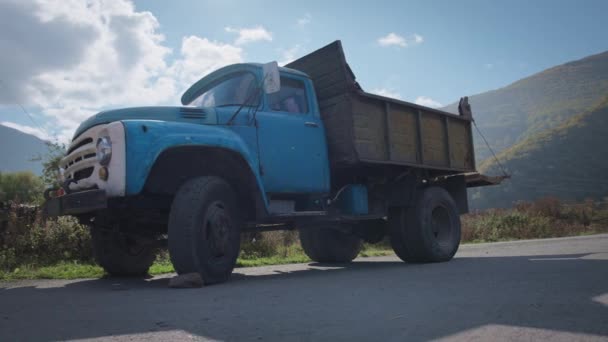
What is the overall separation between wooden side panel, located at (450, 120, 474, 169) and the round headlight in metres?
5.80

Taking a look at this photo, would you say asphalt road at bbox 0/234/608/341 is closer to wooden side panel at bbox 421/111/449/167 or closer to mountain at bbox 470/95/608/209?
wooden side panel at bbox 421/111/449/167

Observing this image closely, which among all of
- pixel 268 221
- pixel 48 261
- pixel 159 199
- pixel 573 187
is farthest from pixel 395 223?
pixel 573 187

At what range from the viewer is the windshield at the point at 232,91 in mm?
5645

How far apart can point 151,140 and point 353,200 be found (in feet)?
10.6

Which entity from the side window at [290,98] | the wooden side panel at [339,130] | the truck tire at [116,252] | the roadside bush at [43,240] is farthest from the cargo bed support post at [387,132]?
the roadside bush at [43,240]

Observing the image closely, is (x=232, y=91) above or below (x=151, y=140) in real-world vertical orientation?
above

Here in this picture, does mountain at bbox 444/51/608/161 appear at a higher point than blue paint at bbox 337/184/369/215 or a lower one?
higher

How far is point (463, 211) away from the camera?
27.4 feet

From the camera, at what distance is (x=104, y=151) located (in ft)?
14.0

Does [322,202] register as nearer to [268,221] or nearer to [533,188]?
[268,221]

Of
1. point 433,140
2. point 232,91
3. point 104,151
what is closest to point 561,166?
point 433,140

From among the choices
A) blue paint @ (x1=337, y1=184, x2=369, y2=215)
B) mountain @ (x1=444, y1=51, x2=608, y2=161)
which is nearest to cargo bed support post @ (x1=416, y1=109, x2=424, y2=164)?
blue paint @ (x1=337, y1=184, x2=369, y2=215)

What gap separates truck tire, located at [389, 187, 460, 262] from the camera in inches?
276

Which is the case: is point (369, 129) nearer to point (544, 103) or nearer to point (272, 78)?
point (272, 78)
